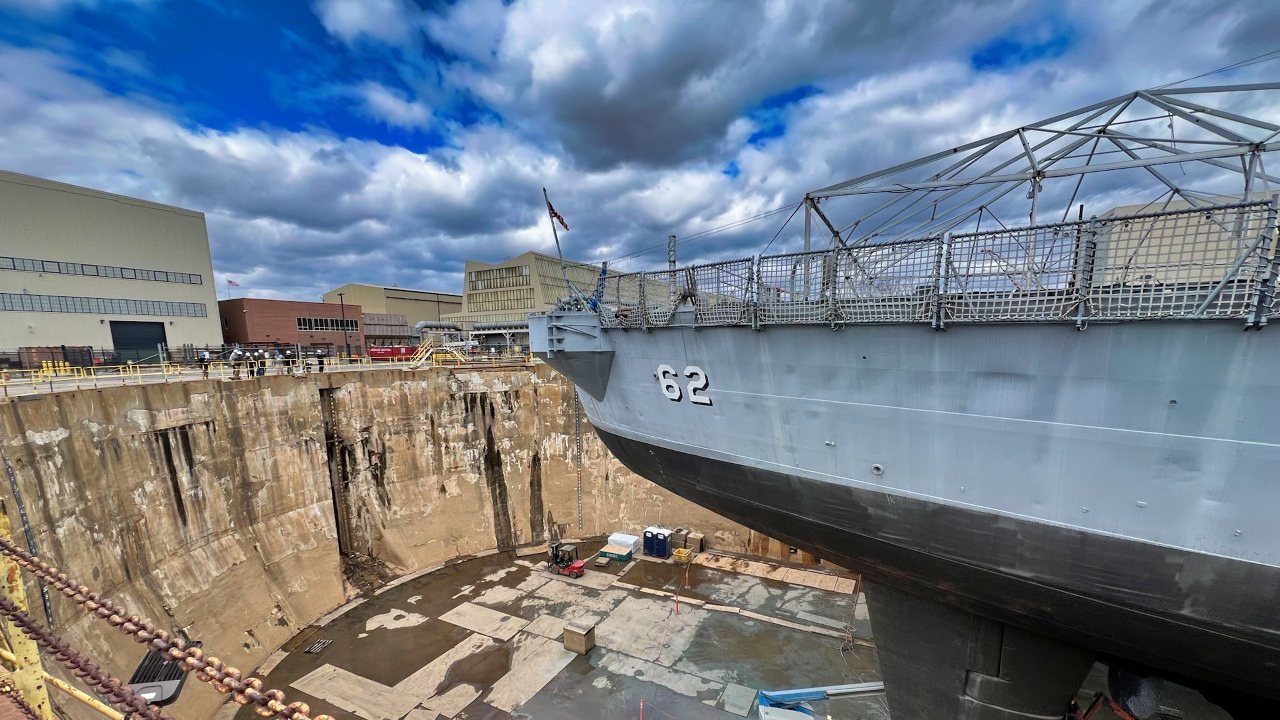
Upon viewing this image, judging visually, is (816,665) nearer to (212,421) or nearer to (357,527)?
(357,527)

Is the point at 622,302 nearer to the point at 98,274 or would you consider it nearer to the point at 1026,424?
the point at 1026,424

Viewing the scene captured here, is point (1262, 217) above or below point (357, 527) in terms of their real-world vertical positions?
above

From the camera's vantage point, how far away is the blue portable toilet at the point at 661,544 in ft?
75.9

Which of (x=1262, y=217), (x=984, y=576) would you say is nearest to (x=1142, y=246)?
(x=1262, y=217)

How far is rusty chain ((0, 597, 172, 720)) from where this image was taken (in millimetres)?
2604

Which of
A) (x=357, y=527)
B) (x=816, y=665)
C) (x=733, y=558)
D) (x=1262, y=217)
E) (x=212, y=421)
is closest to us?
(x=1262, y=217)

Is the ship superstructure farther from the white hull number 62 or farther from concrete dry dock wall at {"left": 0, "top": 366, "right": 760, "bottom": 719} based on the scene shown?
concrete dry dock wall at {"left": 0, "top": 366, "right": 760, "bottom": 719}

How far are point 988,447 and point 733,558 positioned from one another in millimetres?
19457

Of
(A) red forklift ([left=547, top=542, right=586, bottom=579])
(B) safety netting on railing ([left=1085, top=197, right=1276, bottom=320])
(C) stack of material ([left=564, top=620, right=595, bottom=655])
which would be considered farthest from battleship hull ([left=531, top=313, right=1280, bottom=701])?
(A) red forklift ([left=547, top=542, right=586, bottom=579])

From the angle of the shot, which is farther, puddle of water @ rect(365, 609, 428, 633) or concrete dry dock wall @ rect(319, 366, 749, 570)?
concrete dry dock wall @ rect(319, 366, 749, 570)

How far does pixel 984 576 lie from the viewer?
20.4ft

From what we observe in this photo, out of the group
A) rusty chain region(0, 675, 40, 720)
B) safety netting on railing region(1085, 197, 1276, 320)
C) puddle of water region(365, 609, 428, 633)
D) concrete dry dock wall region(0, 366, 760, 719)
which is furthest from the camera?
puddle of water region(365, 609, 428, 633)

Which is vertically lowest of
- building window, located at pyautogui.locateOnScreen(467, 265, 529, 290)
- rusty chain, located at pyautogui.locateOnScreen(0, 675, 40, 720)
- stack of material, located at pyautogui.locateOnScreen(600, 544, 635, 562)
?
stack of material, located at pyautogui.locateOnScreen(600, 544, 635, 562)

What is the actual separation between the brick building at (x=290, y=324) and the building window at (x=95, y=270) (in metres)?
5.87
